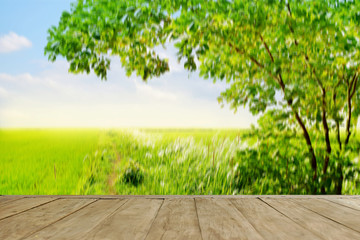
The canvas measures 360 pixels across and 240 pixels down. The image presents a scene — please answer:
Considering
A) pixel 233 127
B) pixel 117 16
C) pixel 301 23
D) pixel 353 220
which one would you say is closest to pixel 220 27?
pixel 301 23

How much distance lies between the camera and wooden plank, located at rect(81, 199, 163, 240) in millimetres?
1209

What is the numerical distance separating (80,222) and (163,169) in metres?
1.58

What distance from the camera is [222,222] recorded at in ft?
4.61

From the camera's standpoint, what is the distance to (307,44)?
2.43 metres

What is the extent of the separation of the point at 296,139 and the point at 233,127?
587 millimetres

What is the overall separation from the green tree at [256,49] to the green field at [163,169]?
370mm

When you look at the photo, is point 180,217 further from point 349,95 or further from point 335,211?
point 349,95

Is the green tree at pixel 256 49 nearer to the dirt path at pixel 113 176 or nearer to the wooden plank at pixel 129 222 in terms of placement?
the dirt path at pixel 113 176

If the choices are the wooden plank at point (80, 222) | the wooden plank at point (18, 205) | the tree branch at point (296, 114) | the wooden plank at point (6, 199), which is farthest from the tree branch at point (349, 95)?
the wooden plank at point (6, 199)

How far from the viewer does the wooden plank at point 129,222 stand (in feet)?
3.97

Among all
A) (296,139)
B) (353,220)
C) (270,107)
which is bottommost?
(353,220)

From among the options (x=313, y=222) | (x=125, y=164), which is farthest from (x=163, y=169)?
(x=313, y=222)

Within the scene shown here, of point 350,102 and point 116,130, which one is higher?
point 350,102

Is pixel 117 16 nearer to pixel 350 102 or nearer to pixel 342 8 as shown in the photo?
pixel 342 8
